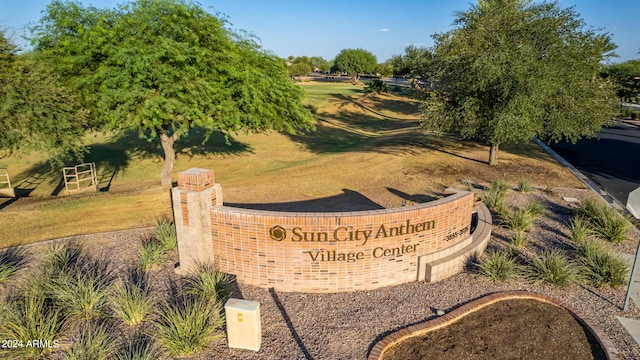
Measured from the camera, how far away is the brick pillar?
888cm

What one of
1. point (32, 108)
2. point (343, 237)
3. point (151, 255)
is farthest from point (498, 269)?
point (32, 108)

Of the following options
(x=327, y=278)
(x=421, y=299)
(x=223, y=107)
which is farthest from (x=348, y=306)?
(x=223, y=107)

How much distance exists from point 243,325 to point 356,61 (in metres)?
99.5

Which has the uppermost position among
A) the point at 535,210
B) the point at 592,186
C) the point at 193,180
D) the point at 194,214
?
the point at 193,180

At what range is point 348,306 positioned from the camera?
8.20 m

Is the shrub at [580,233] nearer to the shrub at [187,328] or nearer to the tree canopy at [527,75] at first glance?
the tree canopy at [527,75]

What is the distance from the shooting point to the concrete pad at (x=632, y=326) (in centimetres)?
722

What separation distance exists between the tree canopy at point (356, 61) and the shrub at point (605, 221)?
90.4 metres

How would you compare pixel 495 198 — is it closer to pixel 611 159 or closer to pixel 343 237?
pixel 343 237

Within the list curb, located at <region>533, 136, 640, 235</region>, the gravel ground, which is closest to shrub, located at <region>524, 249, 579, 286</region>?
the gravel ground

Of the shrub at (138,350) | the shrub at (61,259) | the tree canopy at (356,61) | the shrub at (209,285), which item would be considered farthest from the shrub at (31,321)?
the tree canopy at (356,61)

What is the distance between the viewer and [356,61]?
326 ft

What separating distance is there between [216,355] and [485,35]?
18062 mm

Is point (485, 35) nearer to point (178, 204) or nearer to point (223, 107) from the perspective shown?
point (223, 107)
